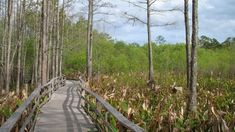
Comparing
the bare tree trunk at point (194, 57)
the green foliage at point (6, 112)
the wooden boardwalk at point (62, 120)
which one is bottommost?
the wooden boardwalk at point (62, 120)

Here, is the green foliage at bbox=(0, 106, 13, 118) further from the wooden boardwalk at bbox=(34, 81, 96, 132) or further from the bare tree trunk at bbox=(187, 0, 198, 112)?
the bare tree trunk at bbox=(187, 0, 198, 112)

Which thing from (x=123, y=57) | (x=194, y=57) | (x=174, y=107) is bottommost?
(x=174, y=107)

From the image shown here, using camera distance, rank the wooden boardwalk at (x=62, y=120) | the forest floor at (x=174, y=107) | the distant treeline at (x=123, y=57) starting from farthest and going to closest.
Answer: the distant treeline at (x=123, y=57), the wooden boardwalk at (x=62, y=120), the forest floor at (x=174, y=107)

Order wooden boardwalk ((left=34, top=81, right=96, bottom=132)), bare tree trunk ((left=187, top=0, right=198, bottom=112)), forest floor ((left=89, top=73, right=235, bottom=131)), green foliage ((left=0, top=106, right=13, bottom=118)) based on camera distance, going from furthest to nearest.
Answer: bare tree trunk ((left=187, top=0, right=198, bottom=112)) < green foliage ((left=0, top=106, right=13, bottom=118)) < wooden boardwalk ((left=34, top=81, right=96, bottom=132)) < forest floor ((left=89, top=73, right=235, bottom=131))

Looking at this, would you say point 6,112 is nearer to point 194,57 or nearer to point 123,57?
point 194,57

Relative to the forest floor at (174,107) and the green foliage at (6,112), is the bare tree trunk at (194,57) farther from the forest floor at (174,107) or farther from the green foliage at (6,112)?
the green foliage at (6,112)

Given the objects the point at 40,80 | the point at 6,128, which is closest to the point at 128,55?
the point at 40,80

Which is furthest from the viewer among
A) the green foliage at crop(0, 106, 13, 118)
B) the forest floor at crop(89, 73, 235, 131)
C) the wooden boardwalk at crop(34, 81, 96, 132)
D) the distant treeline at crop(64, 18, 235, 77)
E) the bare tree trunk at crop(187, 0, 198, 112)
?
the distant treeline at crop(64, 18, 235, 77)

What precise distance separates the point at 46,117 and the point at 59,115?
1.71ft

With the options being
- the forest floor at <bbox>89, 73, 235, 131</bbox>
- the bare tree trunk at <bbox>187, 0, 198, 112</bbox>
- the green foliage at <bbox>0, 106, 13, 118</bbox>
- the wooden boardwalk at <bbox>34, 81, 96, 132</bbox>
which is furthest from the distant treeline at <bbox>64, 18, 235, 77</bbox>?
the green foliage at <bbox>0, 106, 13, 118</bbox>

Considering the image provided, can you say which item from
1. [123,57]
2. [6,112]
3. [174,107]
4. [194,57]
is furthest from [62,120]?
[123,57]

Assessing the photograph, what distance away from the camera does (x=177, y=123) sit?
9.70 metres

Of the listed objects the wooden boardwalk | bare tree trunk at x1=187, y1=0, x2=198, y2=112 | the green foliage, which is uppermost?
bare tree trunk at x1=187, y1=0, x2=198, y2=112

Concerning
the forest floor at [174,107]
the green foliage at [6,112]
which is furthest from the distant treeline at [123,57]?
the green foliage at [6,112]
